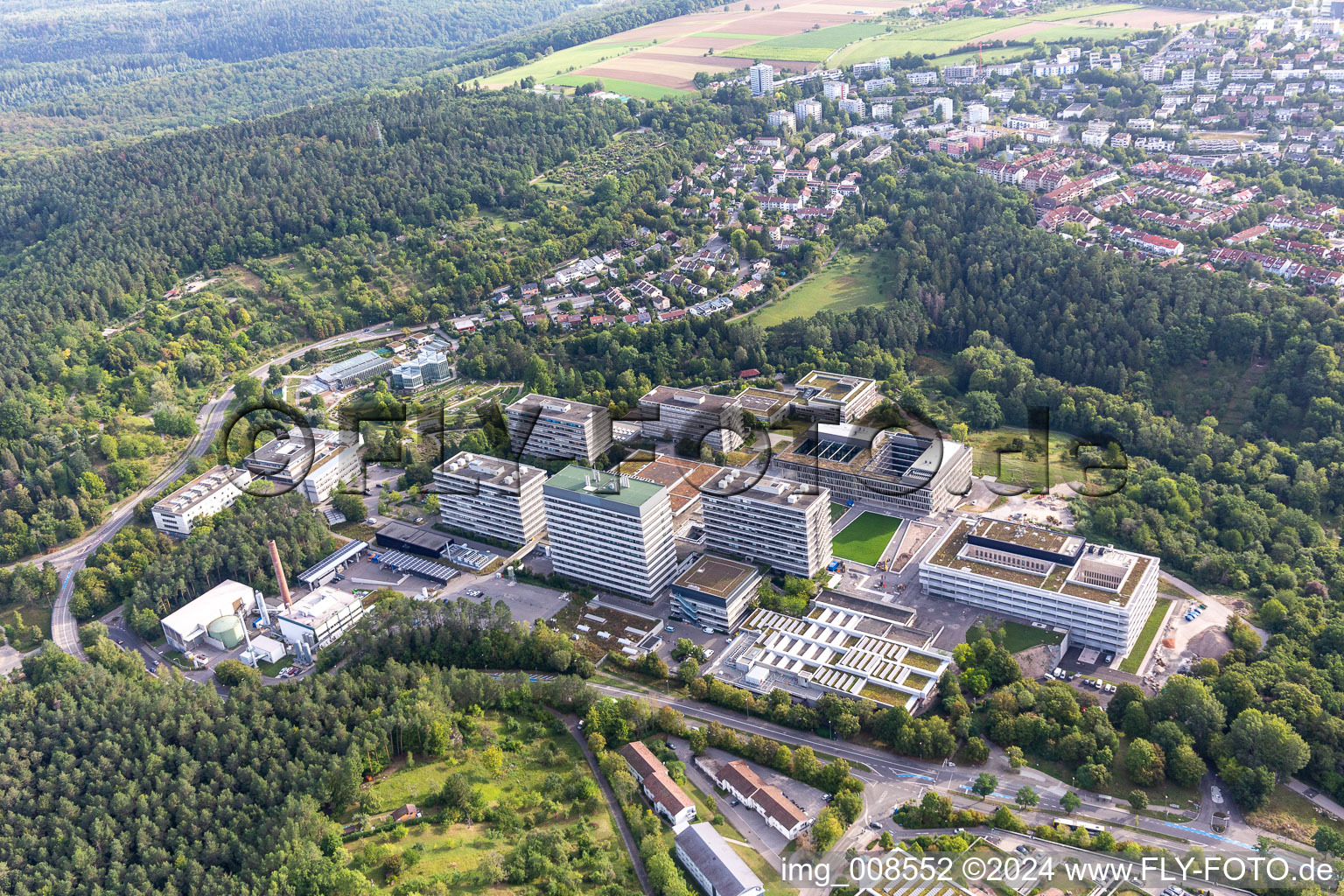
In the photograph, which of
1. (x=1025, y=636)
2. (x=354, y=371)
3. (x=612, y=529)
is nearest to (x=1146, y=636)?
(x=1025, y=636)

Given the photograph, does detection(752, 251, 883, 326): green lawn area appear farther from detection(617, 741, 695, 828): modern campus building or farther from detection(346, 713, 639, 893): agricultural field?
detection(346, 713, 639, 893): agricultural field

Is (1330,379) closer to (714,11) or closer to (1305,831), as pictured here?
(1305,831)

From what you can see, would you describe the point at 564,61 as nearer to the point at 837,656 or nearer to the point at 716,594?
the point at 716,594

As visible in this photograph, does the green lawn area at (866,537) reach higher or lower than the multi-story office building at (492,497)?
lower

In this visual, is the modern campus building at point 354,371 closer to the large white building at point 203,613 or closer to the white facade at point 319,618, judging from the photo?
the large white building at point 203,613

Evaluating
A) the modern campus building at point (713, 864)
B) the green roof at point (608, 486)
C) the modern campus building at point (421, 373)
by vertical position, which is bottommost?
the modern campus building at point (713, 864)

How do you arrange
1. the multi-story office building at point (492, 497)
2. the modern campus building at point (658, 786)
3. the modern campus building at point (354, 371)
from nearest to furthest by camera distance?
the modern campus building at point (658, 786), the multi-story office building at point (492, 497), the modern campus building at point (354, 371)

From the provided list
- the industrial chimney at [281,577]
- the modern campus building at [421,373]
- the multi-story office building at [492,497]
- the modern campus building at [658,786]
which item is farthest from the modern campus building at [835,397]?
the industrial chimney at [281,577]

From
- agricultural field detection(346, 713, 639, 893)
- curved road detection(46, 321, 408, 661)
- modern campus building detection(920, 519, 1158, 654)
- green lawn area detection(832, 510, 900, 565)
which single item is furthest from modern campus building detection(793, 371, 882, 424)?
curved road detection(46, 321, 408, 661)
